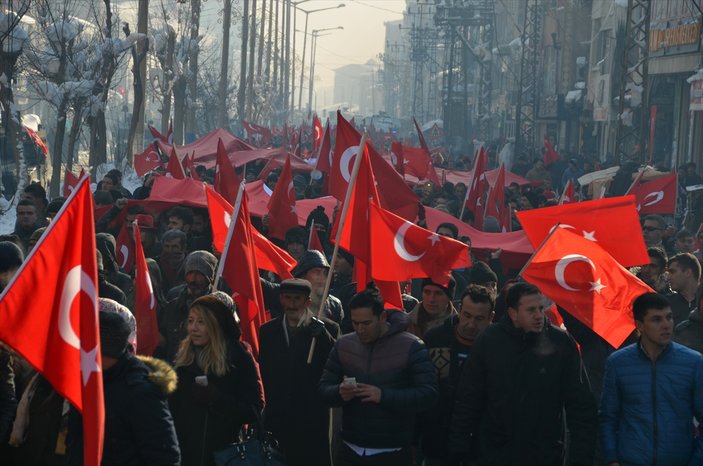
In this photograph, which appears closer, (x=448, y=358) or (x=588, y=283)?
(x=448, y=358)

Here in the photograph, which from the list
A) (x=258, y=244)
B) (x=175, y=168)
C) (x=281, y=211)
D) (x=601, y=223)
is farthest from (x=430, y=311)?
(x=175, y=168)

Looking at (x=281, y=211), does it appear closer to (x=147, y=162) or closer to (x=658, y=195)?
(x=658, y=195)

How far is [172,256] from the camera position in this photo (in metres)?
9.73

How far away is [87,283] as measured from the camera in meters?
4.52

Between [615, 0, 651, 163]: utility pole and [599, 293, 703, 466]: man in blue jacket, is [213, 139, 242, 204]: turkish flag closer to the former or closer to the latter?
[599, 293, 703, 466]: man in blue jacket

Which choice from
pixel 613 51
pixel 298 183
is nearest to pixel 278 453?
pixel 298 183

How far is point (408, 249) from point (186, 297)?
130 centimetres

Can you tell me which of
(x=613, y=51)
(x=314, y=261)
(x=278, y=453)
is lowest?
(x=278, y=453)

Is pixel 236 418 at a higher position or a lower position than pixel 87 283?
lower

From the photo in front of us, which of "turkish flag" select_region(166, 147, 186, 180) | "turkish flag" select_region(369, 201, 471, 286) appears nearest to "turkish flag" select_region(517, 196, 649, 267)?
"turkish flag" select_region(369, 201, 471, 286)

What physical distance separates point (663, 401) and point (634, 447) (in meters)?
0.23

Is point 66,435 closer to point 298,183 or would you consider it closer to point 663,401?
point 663,401

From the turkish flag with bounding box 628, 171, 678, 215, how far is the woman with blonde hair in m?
9.62

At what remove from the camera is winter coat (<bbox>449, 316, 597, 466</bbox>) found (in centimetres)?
617
